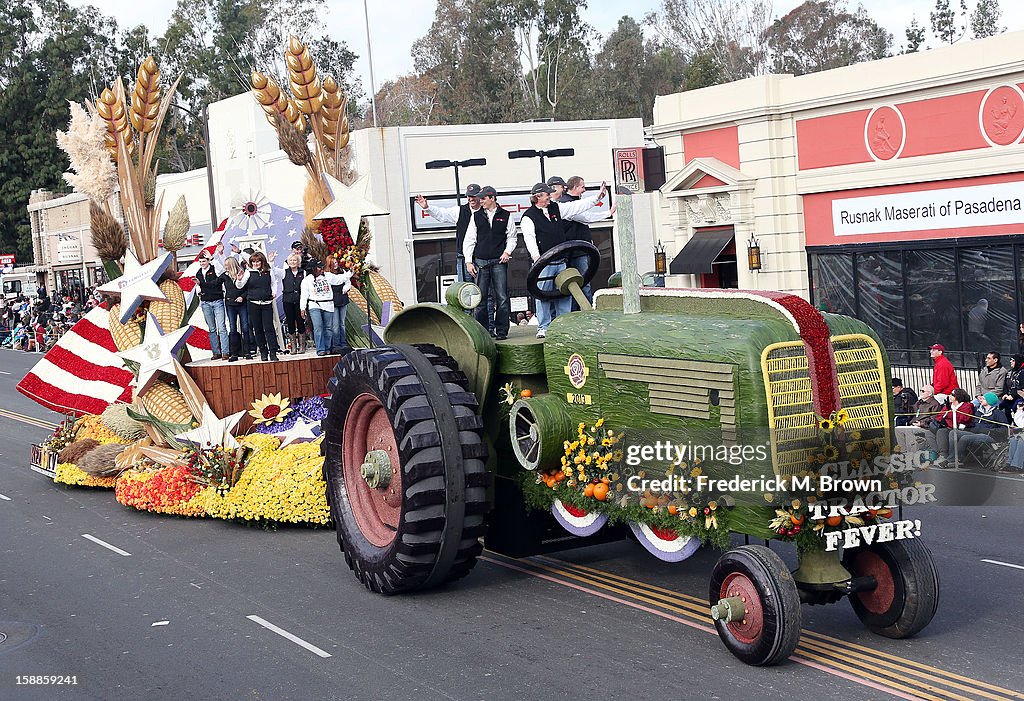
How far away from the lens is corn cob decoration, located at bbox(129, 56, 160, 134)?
1620 cm

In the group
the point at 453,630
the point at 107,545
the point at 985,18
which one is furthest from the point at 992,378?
the point at 985,18

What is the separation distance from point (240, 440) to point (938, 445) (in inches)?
337

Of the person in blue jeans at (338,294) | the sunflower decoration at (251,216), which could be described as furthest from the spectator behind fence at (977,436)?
the sunflower decoration at (251,216)

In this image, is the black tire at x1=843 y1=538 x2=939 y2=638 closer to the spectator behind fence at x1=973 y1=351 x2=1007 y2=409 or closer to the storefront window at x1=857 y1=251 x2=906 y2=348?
the spectator behind fence at x1=973 y1=351 x2=1007 y2=409

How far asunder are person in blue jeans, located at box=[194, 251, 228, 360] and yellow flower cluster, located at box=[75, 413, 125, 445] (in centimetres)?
179

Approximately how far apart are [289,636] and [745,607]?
3.41 metres

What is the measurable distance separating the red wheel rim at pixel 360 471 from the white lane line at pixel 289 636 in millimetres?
1196

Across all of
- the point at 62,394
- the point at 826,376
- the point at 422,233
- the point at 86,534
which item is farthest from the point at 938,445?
the point at 422,233

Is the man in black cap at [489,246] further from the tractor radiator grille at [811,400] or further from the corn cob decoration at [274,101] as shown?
the tractor radiator grille at [811,400]

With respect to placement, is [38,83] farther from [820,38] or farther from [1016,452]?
[1016,452]

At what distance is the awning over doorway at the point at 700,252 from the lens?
27.4 m

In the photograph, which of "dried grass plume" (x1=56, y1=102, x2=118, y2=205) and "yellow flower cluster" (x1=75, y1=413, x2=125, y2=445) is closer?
"dried grass plume" (x1=56, y1=102, x2=118, y2=205)

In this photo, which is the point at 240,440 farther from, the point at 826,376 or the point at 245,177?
the point at 245,177

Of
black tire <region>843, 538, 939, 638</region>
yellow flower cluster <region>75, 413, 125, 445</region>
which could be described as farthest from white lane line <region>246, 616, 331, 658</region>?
yellow flower cluster <region>75, 413, 125, 445</region>
